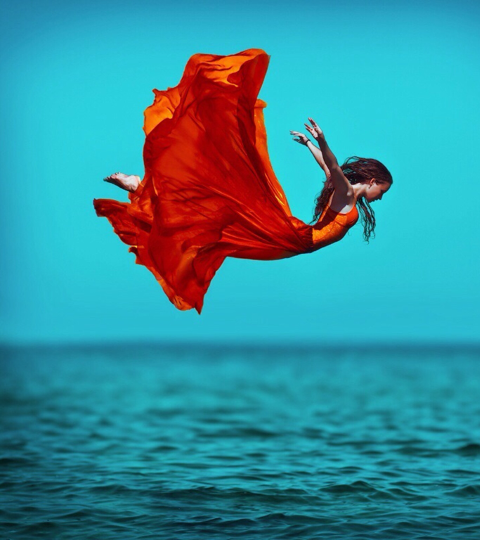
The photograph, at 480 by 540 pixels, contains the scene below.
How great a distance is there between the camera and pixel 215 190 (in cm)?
684

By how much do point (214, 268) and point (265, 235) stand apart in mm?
531

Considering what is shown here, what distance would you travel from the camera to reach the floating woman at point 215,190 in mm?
6602

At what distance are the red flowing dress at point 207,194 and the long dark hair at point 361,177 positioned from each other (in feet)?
0.46

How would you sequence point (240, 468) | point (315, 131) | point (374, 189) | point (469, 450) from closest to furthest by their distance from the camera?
1. point (315, 131)
2. point (374, 189)
3. point (240, 468)
4. point (469, 450)

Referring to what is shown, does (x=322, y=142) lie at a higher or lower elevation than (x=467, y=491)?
higher

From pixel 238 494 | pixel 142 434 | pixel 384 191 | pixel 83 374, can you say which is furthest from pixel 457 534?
pixel 83 374

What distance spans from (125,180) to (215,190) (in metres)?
0.81

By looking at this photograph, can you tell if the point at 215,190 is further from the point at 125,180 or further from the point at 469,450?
the point at 469,450

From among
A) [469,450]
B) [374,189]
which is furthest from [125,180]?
[469,450]

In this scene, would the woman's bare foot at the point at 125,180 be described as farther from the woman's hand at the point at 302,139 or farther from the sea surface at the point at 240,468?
the sea surface at the point at 240,468

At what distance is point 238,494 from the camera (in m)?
11.4

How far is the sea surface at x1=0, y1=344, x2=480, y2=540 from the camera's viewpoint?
992 cm

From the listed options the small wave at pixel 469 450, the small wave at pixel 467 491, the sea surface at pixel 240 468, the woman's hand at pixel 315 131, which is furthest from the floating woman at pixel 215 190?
the small wave at pixel 469 450

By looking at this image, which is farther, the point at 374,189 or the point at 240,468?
the point at 240,468
